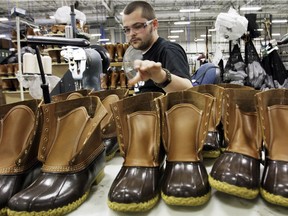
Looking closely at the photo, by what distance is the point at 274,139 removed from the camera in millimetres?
628

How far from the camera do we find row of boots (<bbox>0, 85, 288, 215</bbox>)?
0.56m

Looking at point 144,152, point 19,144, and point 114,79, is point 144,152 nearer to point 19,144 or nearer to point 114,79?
point 19,144

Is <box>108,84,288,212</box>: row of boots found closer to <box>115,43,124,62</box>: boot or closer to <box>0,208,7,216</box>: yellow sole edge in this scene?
<box>0,208,7,216</box>: yellow sole edge

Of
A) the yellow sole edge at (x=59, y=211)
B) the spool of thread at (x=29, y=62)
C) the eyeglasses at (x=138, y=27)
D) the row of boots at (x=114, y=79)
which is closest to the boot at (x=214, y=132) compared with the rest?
the yellow sole edge at (x=59, y=211)

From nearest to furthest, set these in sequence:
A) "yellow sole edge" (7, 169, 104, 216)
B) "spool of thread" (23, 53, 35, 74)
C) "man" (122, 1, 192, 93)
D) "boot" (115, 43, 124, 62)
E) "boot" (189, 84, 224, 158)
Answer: "yellow sole edge" (7, 169, 104, 216)
"boot" (189, 84, 224, 158)
"man" (122, 1, 192, 93)
"spool of thread" (23, 53, 35, 74)
"boot" (115, 43, 124, 62)

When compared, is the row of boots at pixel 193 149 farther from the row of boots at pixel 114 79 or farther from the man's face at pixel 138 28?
the row of boots at pixel 114 79

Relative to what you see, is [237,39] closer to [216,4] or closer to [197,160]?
[197,160]

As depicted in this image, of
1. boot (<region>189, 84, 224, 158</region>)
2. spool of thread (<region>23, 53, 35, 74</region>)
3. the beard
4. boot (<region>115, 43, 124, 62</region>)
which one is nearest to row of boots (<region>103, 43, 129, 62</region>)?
boot (<region>115, 43, 124, 62</region>)

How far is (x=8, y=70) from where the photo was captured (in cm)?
507

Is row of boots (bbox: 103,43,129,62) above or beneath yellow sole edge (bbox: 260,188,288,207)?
above

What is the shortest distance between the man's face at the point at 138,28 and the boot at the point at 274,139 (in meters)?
1.01

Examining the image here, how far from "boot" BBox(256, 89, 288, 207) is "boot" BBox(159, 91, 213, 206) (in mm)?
115

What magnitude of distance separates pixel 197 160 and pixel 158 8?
521 inches

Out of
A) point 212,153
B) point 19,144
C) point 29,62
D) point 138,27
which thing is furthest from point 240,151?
point 29,62
